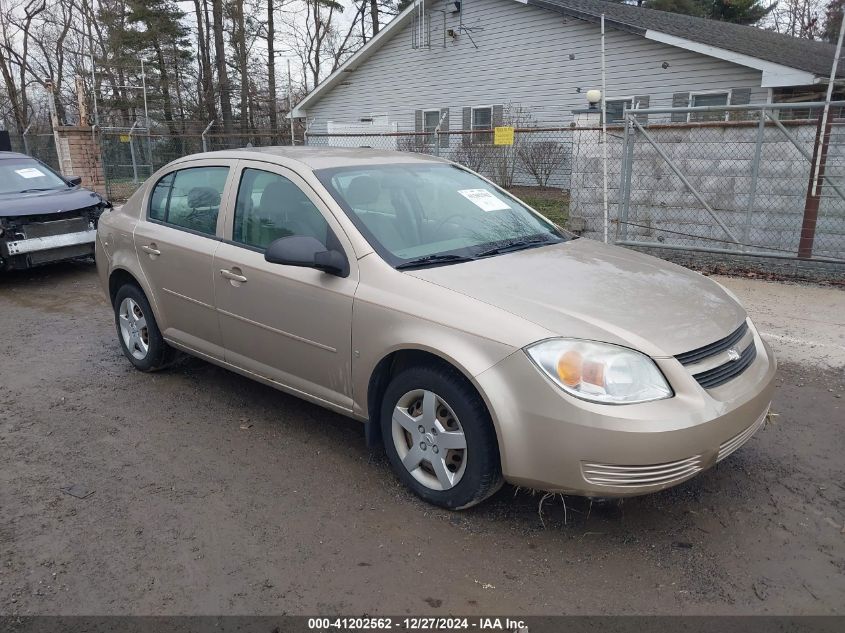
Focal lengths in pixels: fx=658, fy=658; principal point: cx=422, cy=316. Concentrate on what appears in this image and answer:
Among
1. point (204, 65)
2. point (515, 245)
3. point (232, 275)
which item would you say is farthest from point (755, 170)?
point (204, 65)

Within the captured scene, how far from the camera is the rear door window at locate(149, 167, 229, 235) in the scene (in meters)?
4.21

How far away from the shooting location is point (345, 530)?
303cm

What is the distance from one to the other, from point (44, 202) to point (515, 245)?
6994 mm

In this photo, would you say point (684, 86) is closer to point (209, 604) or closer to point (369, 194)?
point (369, 194)

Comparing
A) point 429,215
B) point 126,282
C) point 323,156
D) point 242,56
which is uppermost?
point 242,56

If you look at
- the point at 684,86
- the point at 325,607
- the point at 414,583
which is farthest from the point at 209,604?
the point at 684,86

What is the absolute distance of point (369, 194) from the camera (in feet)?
12.2

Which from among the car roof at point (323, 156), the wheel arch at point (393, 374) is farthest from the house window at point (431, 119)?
the wheel arch at point (393, 374)

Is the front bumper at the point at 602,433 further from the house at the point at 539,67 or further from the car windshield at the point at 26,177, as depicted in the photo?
the house at the point at 539,67

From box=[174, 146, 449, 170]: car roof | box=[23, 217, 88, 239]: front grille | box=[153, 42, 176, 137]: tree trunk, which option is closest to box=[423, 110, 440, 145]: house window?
box=[23, 217, 88, 239]: front grille

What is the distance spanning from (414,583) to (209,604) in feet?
2.65

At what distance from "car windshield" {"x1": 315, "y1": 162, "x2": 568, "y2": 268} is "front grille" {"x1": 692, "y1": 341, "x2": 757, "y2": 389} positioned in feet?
4.12

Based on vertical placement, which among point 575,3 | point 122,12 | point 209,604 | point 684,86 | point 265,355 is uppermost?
point 122,12

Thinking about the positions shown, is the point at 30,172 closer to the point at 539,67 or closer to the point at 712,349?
the point at 712,349
